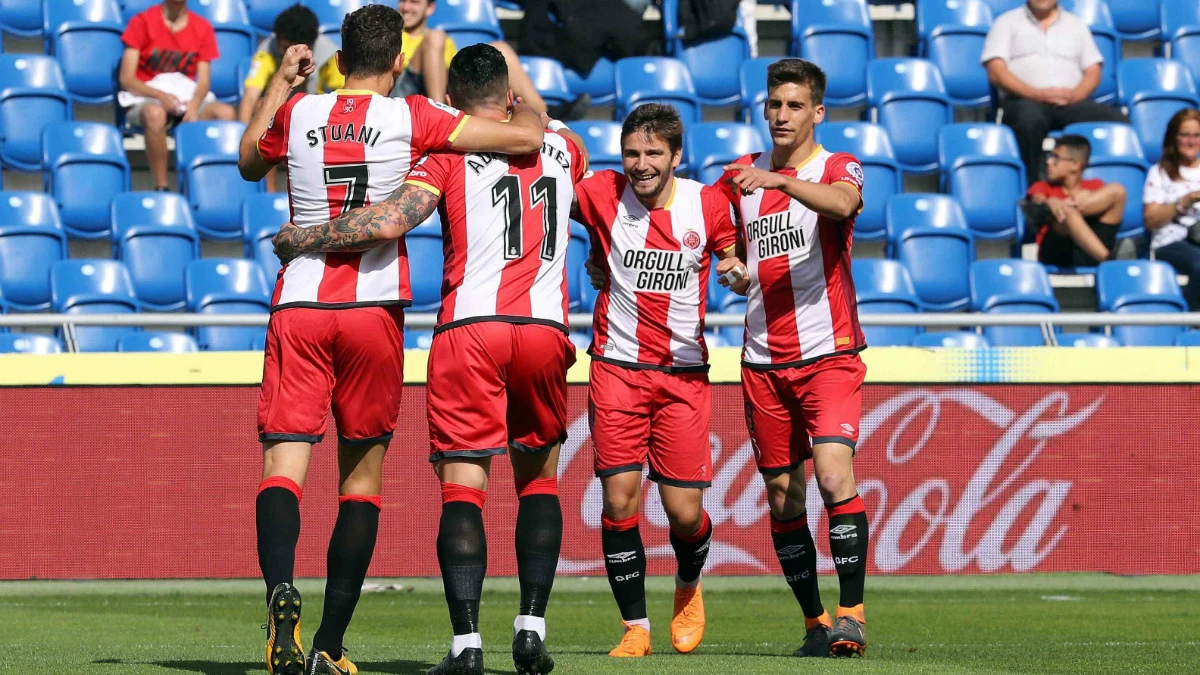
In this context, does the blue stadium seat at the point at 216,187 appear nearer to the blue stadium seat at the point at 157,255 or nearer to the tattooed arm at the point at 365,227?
the blue stadium seat at the point at 157,255

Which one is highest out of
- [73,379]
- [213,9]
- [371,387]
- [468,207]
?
[213,9]

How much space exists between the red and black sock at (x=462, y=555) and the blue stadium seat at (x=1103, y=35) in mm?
10301

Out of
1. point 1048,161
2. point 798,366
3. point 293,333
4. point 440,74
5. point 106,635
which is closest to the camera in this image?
point 293,333

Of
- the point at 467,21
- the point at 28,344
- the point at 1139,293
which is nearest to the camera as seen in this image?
the point at 28,344

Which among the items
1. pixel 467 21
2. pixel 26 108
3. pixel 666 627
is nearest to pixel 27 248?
pixel 26 108

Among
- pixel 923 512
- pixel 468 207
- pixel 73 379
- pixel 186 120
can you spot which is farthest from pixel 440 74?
pixel 468 207

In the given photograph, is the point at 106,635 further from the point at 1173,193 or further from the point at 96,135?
the point at 1173,193

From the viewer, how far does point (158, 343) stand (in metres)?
10.3

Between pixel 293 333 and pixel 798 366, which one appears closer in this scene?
pixel 293 333

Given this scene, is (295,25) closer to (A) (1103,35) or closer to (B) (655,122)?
(B) (655,122)

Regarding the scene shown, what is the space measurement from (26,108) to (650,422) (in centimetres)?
782

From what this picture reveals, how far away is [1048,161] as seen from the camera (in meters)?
12.3

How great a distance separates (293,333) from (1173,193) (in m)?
8.93

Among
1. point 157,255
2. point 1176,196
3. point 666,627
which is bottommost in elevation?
point 666,627
